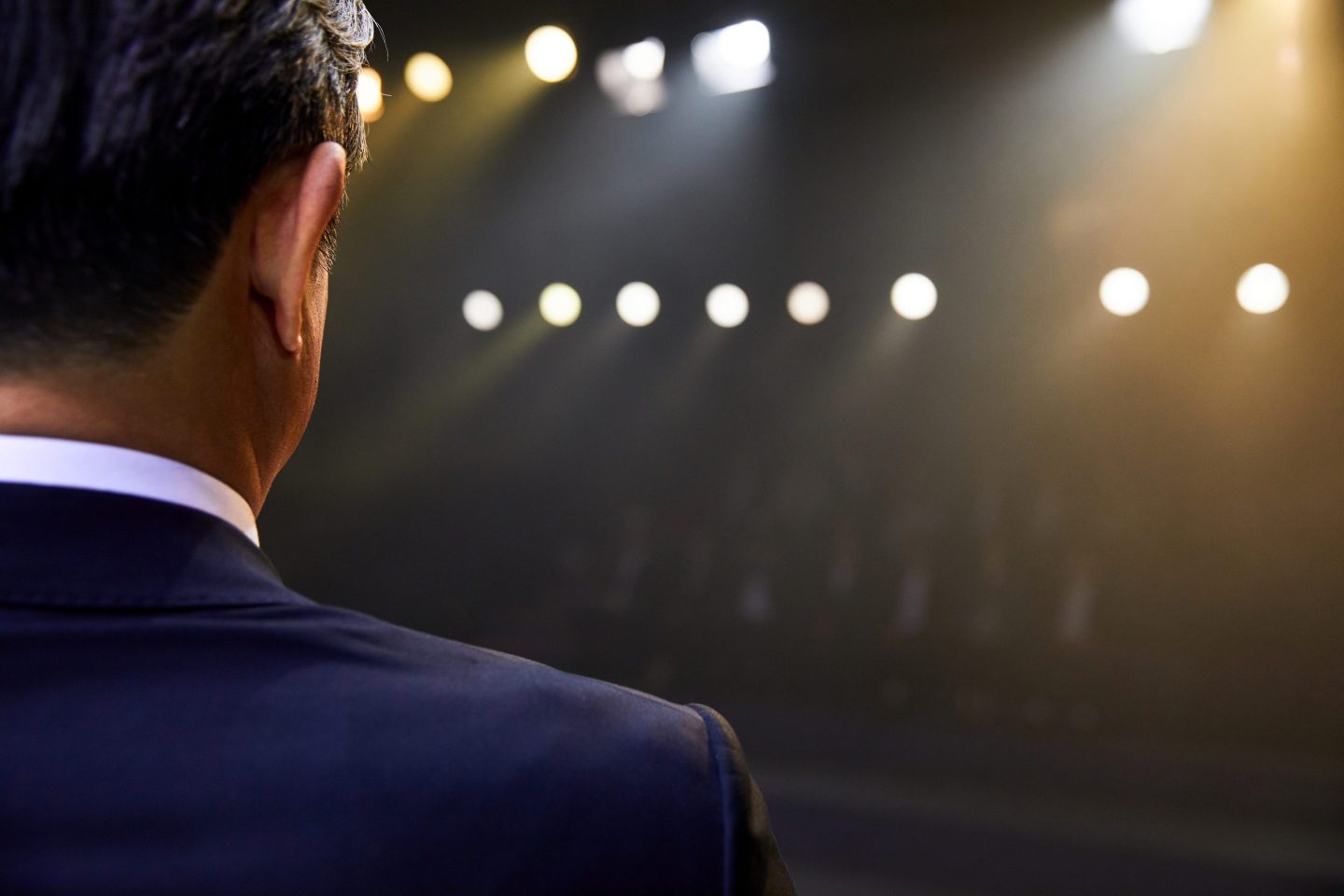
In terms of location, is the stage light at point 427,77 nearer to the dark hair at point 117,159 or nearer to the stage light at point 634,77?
the stage light at point 634,77

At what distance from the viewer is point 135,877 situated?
34 centimetres

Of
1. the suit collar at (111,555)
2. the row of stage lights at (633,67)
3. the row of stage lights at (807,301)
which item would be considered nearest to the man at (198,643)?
the suit collar at (111,555)

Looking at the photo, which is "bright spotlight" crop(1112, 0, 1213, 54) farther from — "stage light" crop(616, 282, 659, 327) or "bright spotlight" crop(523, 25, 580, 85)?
"stage light" crop(616, 282, 659, 327)

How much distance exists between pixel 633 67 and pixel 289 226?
11.2 feet

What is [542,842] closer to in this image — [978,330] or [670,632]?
[978,330]

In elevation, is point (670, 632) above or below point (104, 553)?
below

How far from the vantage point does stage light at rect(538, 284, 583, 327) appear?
166 inches

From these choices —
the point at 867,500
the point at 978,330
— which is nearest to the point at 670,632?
the point at 867,500

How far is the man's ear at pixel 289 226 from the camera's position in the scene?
45cm

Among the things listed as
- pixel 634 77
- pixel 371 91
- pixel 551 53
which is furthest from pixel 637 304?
pixel 371 91

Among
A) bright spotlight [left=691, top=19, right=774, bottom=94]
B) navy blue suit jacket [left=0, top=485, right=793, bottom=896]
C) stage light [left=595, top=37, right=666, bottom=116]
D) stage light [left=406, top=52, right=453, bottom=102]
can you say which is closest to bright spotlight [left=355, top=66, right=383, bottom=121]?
stage light [left=406, top=52, right=453, bottom=102]

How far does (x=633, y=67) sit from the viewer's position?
3.61m

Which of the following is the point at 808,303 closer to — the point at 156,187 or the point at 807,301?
the point at 807,301

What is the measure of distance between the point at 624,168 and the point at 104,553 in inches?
148
